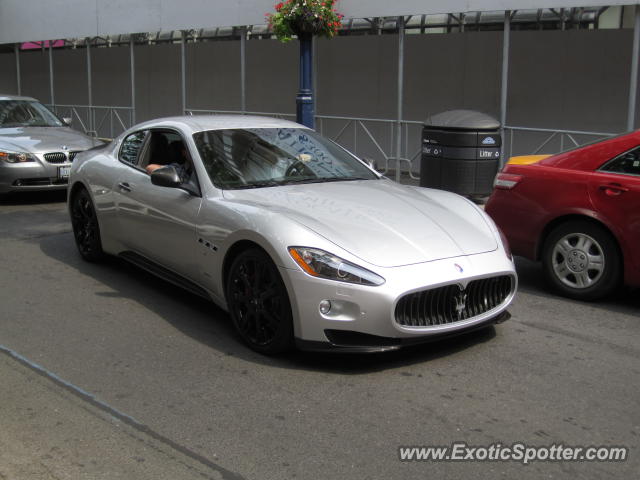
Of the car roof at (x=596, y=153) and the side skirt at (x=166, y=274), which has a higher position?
the car roof at (x=596, y=153)

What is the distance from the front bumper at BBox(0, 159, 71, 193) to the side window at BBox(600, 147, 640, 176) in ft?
26.0

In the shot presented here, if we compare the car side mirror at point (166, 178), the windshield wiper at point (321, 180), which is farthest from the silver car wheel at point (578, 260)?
the car side mirror at point (166, 178)

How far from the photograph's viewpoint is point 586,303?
6355mm

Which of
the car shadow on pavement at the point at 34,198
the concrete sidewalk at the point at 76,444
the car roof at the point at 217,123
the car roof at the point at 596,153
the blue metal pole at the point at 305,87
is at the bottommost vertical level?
the concrete sidewalk at the point at 76,444

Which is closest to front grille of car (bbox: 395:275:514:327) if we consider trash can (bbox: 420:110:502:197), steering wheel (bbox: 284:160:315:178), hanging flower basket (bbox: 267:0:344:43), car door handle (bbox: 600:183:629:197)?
car door handle (bbox: 600:183:629:197)

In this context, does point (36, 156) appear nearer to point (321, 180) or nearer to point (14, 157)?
point (14, 157)

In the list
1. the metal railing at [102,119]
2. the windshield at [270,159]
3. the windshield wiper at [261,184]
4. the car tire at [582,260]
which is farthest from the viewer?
the metal railing at [102,119]

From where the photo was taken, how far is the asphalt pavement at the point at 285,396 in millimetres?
3646

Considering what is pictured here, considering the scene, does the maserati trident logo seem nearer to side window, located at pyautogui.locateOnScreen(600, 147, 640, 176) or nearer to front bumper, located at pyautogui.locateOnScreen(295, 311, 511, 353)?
front bumper, located at pyautogui.locateOnScreen(295, 311, 511, 353)

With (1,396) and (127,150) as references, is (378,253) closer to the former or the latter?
(1,396)

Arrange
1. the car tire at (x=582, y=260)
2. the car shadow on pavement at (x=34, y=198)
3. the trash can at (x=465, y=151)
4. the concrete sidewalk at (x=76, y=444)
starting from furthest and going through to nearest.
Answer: the car shadow on pavement at (x=34, y=198) → the trash can at (x=465, y=151) → the car tire at (x=582, y=260) → the concrete sidewalk at (x=76, y=444)

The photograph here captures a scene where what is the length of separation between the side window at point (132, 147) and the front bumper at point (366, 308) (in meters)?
2.70

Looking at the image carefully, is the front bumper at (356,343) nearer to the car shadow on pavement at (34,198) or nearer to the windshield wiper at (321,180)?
the windshield wiper at (321,180)

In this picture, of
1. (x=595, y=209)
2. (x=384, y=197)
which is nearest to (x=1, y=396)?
(x=384, y=197)
